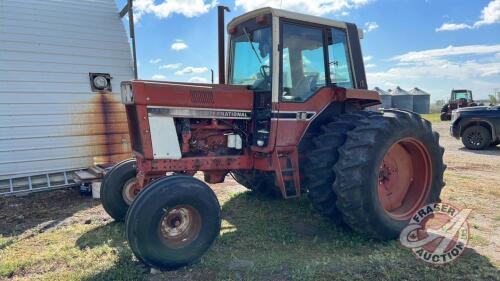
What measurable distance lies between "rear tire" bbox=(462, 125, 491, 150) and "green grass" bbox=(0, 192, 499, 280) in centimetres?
871

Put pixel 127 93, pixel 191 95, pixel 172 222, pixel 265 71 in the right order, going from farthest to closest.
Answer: pixel 265 71, pixel 191 95, pixel 127 93, pixel 172 222

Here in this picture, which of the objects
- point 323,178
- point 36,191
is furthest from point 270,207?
point 36,191

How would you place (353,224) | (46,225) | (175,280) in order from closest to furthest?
(175,280), (353,224), (46,225)

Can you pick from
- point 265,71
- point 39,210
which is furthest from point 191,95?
point 39,210

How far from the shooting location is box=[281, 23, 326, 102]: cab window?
420cm

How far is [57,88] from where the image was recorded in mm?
7203

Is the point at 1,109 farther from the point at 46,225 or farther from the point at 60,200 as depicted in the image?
the point at 46,225

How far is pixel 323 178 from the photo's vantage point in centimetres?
385

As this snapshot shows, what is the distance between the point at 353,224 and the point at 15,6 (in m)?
7.39

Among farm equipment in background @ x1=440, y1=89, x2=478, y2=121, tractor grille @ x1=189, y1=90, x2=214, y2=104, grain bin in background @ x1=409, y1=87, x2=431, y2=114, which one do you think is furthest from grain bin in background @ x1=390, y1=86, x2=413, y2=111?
tractor grille @ x1=189, y1=90, x2=214, y2=104

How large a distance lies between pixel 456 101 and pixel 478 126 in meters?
13.8

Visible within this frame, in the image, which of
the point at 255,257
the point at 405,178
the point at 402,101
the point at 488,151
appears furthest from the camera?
the point at 402,101

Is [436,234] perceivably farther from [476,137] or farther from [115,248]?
[476,137]

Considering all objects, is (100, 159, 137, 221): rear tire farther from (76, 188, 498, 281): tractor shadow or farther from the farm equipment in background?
the farm equipment in background
